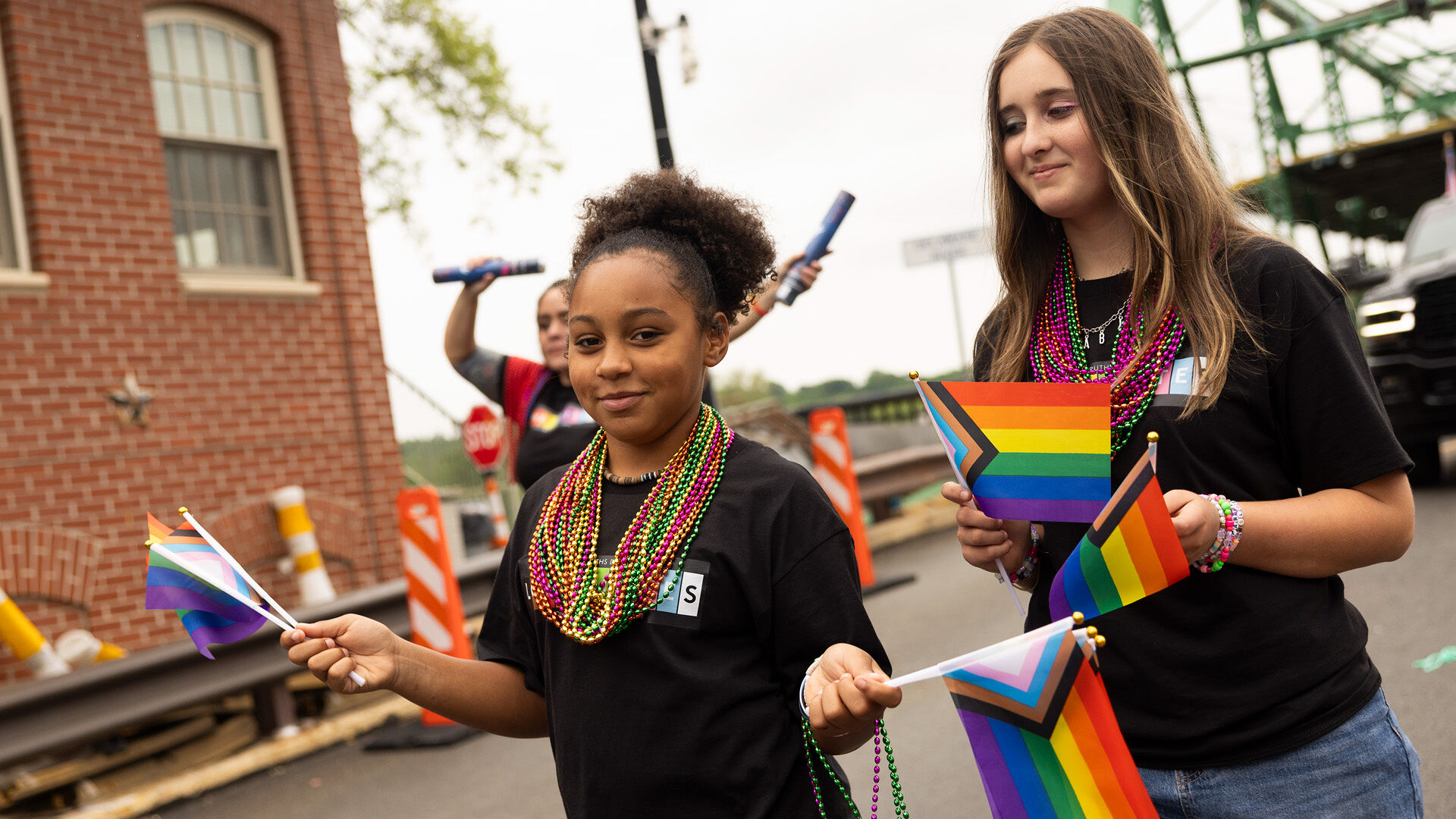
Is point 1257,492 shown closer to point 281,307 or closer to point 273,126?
point 281,307

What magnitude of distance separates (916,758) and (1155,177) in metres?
3.71

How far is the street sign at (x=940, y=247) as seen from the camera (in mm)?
11820

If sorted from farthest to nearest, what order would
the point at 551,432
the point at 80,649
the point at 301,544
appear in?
the point at 301,544, the point at 80,649, the point at 551,432

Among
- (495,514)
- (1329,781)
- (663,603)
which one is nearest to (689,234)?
(663,603)

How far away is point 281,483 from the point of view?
8.16 meters

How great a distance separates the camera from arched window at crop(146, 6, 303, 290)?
8016mm

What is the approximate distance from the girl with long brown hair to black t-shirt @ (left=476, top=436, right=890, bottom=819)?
0.90 feet

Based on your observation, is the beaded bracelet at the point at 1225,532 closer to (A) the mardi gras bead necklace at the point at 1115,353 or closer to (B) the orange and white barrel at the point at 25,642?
(A) the mardi gras bead necklace at the point at 1115,353

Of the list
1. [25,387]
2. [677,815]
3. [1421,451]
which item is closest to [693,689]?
[677,815]

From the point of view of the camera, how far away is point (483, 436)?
12.0 meters

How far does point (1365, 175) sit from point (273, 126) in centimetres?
1790

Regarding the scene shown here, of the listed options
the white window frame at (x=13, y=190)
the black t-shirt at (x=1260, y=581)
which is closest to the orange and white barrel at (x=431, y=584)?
the white window frame at (x=13, y=190)

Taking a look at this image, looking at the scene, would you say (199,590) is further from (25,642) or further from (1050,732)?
(25,642)

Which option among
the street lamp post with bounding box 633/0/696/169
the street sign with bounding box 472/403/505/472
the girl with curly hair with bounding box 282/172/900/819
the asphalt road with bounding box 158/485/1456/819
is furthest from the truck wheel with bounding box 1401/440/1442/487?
the girl with curly hair with bounding box 282/172/900/819
